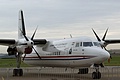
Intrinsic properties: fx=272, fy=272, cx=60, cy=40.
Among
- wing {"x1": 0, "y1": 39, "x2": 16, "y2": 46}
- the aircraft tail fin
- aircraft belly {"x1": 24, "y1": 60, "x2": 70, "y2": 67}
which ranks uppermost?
the aircraft tail fin

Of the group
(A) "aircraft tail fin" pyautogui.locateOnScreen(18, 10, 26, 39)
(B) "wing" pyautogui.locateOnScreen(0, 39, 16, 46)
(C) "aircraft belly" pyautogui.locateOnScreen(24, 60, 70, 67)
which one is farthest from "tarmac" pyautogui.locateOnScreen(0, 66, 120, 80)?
(A) "aircraft tail fin" pyautogui.locateOnScreen(18, 10, 26, 39)

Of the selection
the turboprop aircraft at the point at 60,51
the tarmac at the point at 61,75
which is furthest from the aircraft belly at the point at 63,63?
the tarmac at the point at 61,75

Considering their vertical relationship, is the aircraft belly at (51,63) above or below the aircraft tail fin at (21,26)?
below

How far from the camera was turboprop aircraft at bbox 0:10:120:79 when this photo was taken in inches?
742

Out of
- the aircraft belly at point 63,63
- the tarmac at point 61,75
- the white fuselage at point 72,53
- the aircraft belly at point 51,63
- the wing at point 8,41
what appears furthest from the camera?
the wing at point 8,41

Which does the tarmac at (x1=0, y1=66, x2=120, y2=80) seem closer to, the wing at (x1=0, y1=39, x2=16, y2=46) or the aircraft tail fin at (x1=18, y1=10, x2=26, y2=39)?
the wing at (x1=0, y1=39, x2=16, y2=46)

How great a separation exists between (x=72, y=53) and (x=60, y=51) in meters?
1.85

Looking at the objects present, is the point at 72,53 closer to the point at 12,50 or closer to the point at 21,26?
the point at 12,50

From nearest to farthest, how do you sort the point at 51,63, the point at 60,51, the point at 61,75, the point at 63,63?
the point at 63,63, the point at 60,51, the point at 61,75, the point at 51,63

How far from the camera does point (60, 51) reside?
22.2 metres

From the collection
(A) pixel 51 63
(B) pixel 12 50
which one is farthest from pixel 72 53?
(B) pixel 12 50

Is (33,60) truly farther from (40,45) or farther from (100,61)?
(100,61)

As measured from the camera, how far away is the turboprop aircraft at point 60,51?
742 inches

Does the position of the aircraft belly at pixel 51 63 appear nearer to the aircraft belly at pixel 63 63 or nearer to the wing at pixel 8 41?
the aircraft belly at pixel 63 63
